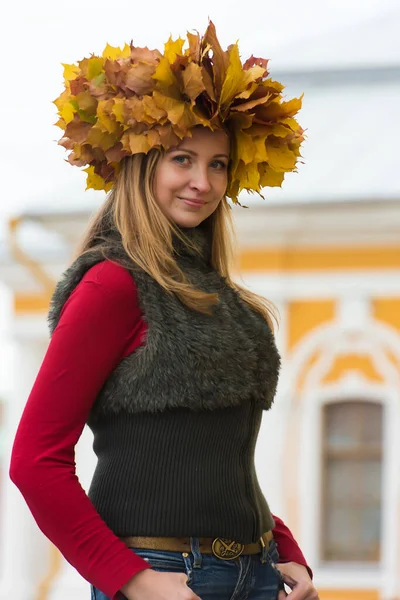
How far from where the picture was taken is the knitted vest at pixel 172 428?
7.00 feet

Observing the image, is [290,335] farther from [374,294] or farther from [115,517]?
[115,517]

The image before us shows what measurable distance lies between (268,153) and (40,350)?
1010 cm

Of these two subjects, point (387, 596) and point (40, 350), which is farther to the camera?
point (40, 350)

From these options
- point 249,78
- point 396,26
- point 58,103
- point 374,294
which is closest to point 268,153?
point 249,78

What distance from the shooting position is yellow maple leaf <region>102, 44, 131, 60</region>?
7.73 ft

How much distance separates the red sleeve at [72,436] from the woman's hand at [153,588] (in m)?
0.02

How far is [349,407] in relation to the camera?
10703 mm

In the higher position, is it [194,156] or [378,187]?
[378,187]

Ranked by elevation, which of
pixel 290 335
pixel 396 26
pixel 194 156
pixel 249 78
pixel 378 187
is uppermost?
pixel 396 26

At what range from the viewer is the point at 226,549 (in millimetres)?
2160

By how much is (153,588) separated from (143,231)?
0.61 meters

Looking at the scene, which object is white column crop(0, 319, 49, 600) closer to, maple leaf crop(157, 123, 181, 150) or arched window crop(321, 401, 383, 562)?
arched window crop(321, 401, 383, 562)

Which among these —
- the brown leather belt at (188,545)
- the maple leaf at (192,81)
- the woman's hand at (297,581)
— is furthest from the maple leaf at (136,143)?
the woman's hand at (297,581)

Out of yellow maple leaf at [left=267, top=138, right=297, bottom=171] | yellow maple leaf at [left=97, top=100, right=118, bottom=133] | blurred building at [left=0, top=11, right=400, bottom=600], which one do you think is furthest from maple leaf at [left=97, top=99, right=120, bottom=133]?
blurred building at [left=0, top=11, right=400, bottom=600]
